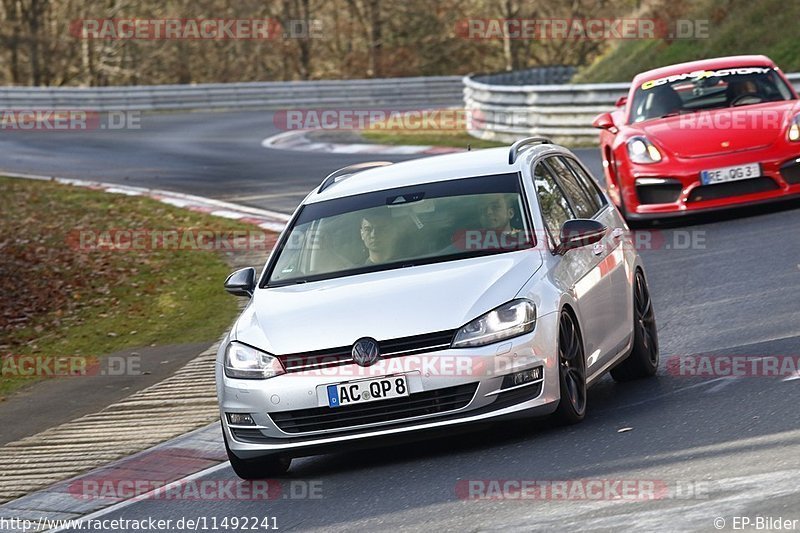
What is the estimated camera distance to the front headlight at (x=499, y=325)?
7203 mm

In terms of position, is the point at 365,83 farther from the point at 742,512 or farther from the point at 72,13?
the point at 742,512

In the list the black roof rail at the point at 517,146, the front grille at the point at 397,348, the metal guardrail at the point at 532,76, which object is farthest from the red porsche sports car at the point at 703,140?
the metal guardrail at the point at 532,76

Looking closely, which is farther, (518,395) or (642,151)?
(642,151)

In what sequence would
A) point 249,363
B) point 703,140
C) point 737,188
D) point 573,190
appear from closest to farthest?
point 249,363, point 573,190, point 737,188, point 703,140

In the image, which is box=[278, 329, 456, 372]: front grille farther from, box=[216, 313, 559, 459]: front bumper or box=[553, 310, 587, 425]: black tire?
box=[553, 310, 587, 425]: black tire

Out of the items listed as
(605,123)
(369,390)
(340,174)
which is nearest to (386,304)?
(369,390)

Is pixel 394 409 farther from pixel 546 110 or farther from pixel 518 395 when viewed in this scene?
pixel 546 110

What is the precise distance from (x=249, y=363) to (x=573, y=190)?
2.55 meters

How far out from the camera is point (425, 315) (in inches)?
286

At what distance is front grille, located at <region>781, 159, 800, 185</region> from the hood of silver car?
24.4 ft

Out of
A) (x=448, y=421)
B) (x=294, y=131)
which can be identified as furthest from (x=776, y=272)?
(x=294, y=131)

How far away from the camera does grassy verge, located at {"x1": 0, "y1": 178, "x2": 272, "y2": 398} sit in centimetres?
1362

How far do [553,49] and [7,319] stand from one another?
45029mm

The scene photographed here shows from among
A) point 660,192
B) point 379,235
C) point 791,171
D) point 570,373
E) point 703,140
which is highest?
point 379,235
